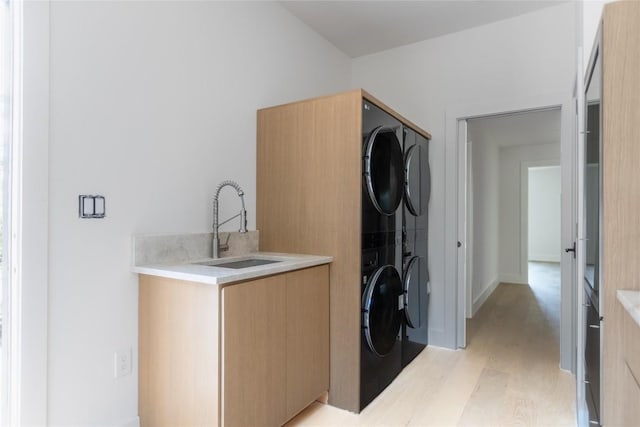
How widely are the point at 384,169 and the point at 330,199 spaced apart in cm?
41

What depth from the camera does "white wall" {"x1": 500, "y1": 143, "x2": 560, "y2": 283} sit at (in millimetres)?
6059

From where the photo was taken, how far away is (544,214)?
8.96 meters

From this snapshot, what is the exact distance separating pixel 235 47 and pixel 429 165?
1.78m

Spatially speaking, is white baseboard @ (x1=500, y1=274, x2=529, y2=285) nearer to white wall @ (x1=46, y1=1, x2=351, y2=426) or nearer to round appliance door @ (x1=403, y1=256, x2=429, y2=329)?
round appliance door @ (x1=403, y1=256, x2=429, y2=329)

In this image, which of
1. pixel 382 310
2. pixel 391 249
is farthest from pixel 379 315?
pixel 391 249

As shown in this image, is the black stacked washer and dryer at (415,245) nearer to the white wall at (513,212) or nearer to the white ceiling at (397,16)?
the white ceiling at (397,16)

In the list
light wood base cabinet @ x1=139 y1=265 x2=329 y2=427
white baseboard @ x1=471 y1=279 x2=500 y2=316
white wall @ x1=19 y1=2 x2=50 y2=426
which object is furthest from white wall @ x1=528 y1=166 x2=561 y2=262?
white wall @ x1=19 y1=2 x2=50 y2=426

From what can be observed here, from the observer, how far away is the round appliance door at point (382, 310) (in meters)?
2.04

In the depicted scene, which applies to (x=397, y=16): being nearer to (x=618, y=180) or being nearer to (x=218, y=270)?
(x=618, y=180)

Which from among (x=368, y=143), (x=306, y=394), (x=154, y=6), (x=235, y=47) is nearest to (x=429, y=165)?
(x=368, y=143)

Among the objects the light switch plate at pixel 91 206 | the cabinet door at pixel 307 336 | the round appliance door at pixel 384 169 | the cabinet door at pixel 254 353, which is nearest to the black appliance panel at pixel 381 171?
the round appliance door at pixel 384 169

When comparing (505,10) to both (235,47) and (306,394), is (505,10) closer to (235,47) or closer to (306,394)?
(235,47)

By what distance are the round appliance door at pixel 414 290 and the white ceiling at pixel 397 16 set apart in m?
1.84

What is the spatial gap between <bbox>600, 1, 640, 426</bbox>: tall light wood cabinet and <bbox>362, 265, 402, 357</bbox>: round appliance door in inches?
41.7
